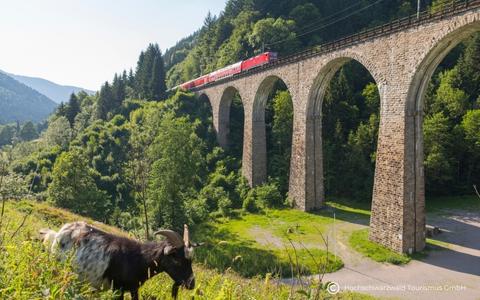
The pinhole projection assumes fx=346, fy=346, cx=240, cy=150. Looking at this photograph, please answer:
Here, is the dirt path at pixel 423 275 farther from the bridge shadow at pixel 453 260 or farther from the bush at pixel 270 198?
the bush at pixel 270 198

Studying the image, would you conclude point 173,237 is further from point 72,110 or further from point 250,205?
point 72,110

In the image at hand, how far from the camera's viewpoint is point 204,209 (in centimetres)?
2994

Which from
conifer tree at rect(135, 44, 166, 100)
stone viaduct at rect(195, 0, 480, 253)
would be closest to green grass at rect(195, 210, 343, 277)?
stone viaduct at rect(195, 0, 480, 253)

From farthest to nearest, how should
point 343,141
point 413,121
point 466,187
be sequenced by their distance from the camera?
point 343,141 < point 466,187 < point 413,121

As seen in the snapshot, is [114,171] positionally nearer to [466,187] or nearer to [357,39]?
[357,39]

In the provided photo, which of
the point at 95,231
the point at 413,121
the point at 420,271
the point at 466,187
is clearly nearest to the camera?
the point at 95,231

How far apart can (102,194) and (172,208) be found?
11.5 metres

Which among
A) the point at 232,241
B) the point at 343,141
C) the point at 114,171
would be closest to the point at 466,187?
the point at 343,141

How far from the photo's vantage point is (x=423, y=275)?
16719 millimetres

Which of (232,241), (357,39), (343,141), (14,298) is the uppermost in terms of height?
(357,39)

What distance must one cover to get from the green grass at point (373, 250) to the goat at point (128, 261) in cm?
1724

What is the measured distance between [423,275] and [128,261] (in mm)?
16829

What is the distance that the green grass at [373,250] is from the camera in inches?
727

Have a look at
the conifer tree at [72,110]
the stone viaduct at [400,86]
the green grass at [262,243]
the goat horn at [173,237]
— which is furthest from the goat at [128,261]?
the conifer tree at [72,110]
